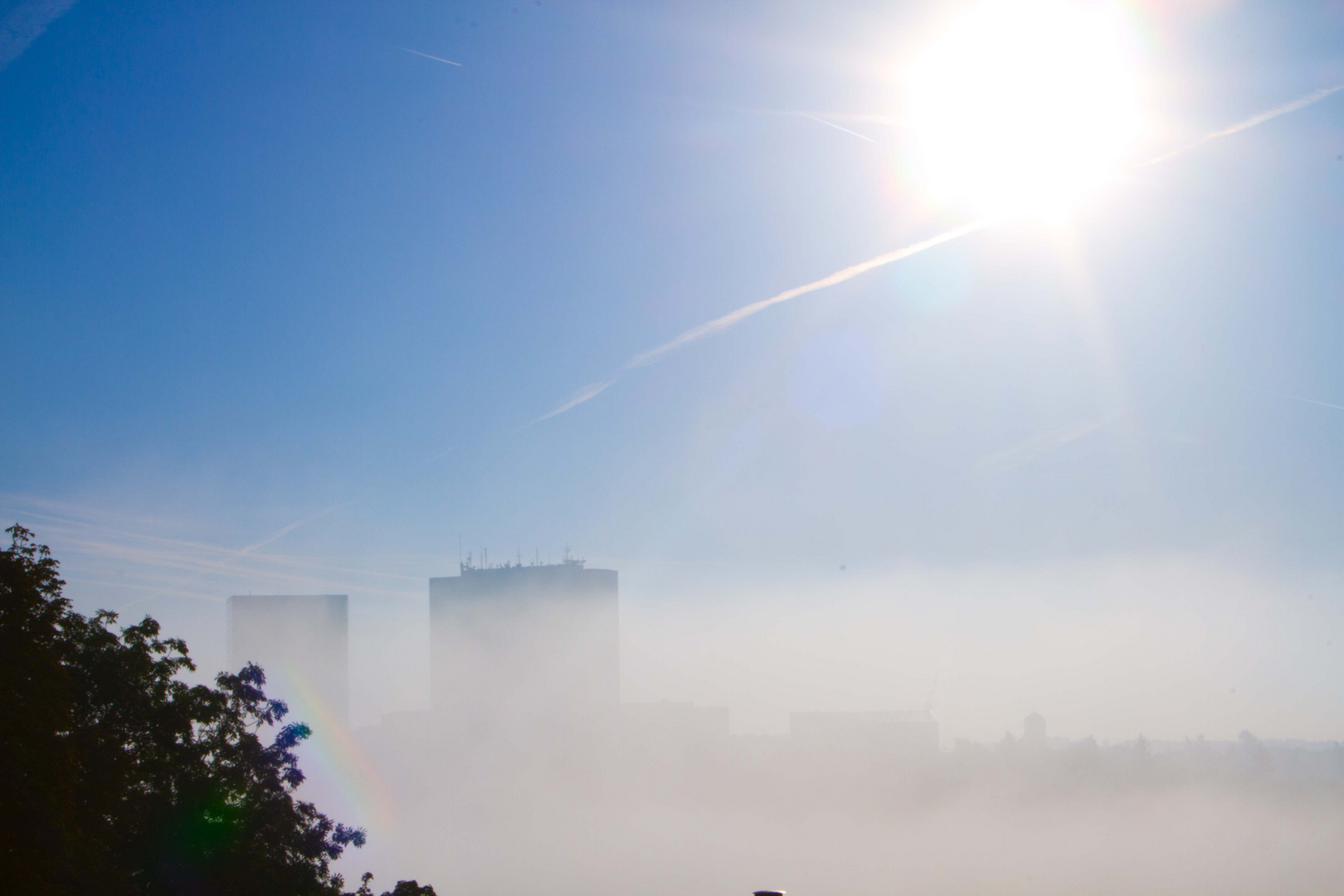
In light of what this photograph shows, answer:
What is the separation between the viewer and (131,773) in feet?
145

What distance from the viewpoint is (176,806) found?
50.1 metres

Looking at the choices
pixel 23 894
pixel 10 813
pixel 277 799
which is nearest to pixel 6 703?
pixel 10 813

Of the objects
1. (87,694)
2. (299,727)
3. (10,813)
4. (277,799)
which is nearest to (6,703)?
(10,813)

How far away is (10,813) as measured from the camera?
33562 mm

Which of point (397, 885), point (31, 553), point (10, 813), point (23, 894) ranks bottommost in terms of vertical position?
point (397, 885)

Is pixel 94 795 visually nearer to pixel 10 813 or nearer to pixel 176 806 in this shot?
pixel 10 813

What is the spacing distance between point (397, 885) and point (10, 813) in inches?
1010


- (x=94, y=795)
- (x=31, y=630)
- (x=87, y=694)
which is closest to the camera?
(x=31, y=630)

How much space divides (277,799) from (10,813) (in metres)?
24.9

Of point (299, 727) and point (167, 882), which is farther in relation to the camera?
point (299, 727)

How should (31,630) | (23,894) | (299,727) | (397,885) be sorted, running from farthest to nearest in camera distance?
(299,727) → (397,885) → (31,630) → (23,894)

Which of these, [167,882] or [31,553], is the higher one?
[31,553]

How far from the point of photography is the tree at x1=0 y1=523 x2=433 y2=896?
3425 cm

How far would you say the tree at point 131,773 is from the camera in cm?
3425
